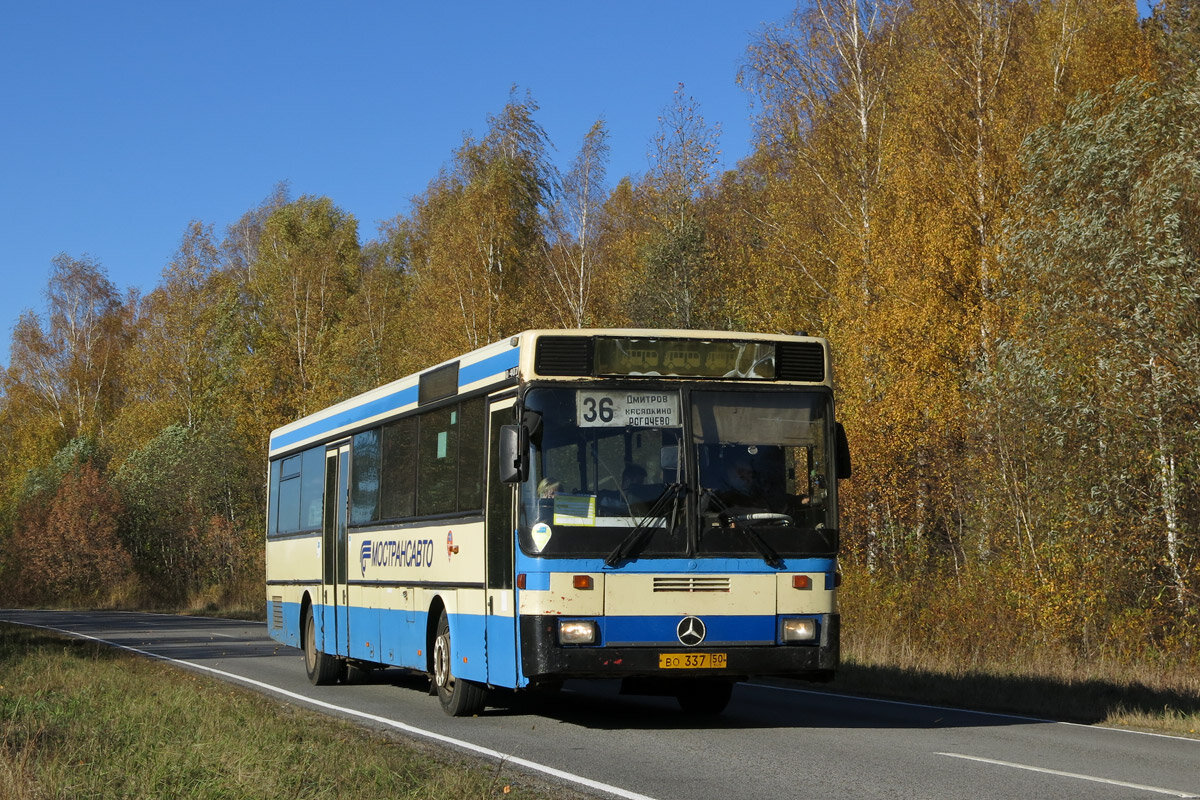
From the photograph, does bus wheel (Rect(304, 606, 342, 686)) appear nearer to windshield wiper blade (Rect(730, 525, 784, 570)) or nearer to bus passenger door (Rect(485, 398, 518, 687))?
bus passenger door (Rect(485, 398, 518, 687))

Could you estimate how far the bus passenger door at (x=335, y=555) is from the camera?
18.2 meters

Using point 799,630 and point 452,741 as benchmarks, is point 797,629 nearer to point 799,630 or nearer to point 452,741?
point 799,630

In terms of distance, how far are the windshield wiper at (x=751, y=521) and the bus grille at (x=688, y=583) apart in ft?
1.41

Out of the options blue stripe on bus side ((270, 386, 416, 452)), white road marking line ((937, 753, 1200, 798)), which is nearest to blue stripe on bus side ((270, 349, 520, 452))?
blue stripe on bus side ((270, 386, 416, 452))

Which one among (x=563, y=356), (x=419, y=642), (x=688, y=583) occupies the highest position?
(x=563, y=356)

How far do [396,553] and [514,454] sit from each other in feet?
14.4

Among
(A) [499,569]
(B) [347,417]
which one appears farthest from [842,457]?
(B) [347,417]

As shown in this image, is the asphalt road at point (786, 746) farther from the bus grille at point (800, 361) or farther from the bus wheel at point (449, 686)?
the bus grille at point (800, 361)

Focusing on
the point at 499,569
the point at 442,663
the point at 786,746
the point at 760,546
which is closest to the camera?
the point at 786,746

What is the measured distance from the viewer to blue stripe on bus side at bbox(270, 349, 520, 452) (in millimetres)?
13250

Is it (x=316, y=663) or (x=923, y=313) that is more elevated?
(x=923, y=313)

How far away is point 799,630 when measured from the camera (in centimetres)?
1254

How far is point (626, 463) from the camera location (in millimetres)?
12367

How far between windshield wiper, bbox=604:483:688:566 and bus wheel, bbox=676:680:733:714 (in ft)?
8.96
